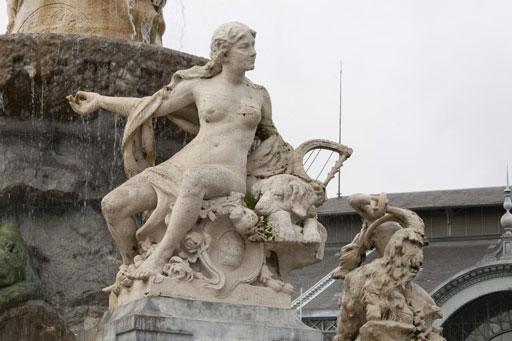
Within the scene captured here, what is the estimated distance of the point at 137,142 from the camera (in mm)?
8703

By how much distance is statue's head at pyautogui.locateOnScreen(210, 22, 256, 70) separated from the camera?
8.53 metres

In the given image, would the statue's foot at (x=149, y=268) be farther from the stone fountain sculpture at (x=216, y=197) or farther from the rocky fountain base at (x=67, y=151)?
the rocky fountain base at (x=67, y=151)

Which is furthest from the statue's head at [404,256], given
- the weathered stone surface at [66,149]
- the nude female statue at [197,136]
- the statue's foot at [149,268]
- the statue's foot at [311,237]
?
the weathered stone surface at [66,149]

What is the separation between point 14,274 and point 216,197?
196 centimetres

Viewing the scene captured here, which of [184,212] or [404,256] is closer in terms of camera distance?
[184,212]

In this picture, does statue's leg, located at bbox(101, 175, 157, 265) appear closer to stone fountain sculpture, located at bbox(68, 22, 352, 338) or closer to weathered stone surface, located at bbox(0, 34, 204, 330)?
stone fountain sculpture, located at bbox(68, 22, 352, 338)

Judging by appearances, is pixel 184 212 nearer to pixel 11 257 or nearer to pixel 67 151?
pixel 11 257

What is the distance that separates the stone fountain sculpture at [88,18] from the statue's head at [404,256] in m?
4.20

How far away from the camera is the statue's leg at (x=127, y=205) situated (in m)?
8.20

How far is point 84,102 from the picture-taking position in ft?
28.8

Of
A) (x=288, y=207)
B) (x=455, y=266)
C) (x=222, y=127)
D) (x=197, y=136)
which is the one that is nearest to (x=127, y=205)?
(x=197, y=136)

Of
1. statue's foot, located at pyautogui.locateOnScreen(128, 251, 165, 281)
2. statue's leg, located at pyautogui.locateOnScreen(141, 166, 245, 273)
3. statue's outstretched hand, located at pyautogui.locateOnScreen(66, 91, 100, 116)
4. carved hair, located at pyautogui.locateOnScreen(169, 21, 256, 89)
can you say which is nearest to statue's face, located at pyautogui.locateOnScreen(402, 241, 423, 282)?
statue's leg, located at pyautogui.locateOnScreen(141, 166, 245, 273)

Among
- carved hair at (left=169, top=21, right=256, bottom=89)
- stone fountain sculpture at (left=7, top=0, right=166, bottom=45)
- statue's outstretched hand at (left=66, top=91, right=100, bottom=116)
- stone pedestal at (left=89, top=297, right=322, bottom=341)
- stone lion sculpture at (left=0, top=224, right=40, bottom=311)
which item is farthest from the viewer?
stone fountain sculpture at (left=7, top=0, right=166, bottom=45)

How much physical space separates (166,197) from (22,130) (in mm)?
2137
